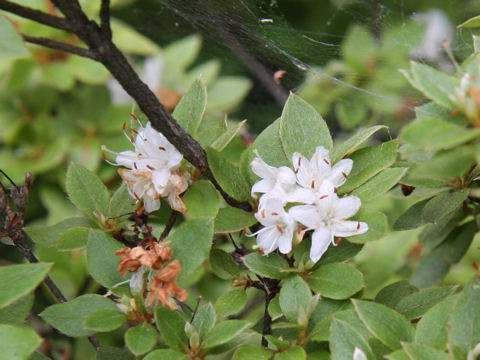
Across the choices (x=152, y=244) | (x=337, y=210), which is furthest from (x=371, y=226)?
(x=152, y=244)

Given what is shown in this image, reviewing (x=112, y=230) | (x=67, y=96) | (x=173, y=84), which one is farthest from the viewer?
(x=173, y=84)

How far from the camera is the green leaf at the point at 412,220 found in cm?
95

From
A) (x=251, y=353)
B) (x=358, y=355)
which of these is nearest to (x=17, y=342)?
(x=251, y=353)

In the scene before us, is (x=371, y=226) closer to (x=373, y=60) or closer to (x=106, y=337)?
(x=106, y=337)

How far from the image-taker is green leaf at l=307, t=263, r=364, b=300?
79 cm

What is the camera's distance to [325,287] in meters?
0.81

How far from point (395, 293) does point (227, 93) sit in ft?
4.22

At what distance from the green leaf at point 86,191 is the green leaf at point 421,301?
472 mm

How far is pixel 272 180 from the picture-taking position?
854 mm

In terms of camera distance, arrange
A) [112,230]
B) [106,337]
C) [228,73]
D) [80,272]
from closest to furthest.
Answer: [112,230]
[106,337]
[80,272]
[228,73]

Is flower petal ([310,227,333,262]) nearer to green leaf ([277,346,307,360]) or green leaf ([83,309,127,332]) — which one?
green leaf ([277,346,307,360])

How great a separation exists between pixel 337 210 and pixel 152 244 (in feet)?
0.84

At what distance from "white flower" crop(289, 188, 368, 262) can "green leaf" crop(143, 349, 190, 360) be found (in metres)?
0.22

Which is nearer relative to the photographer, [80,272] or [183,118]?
[183,118]
